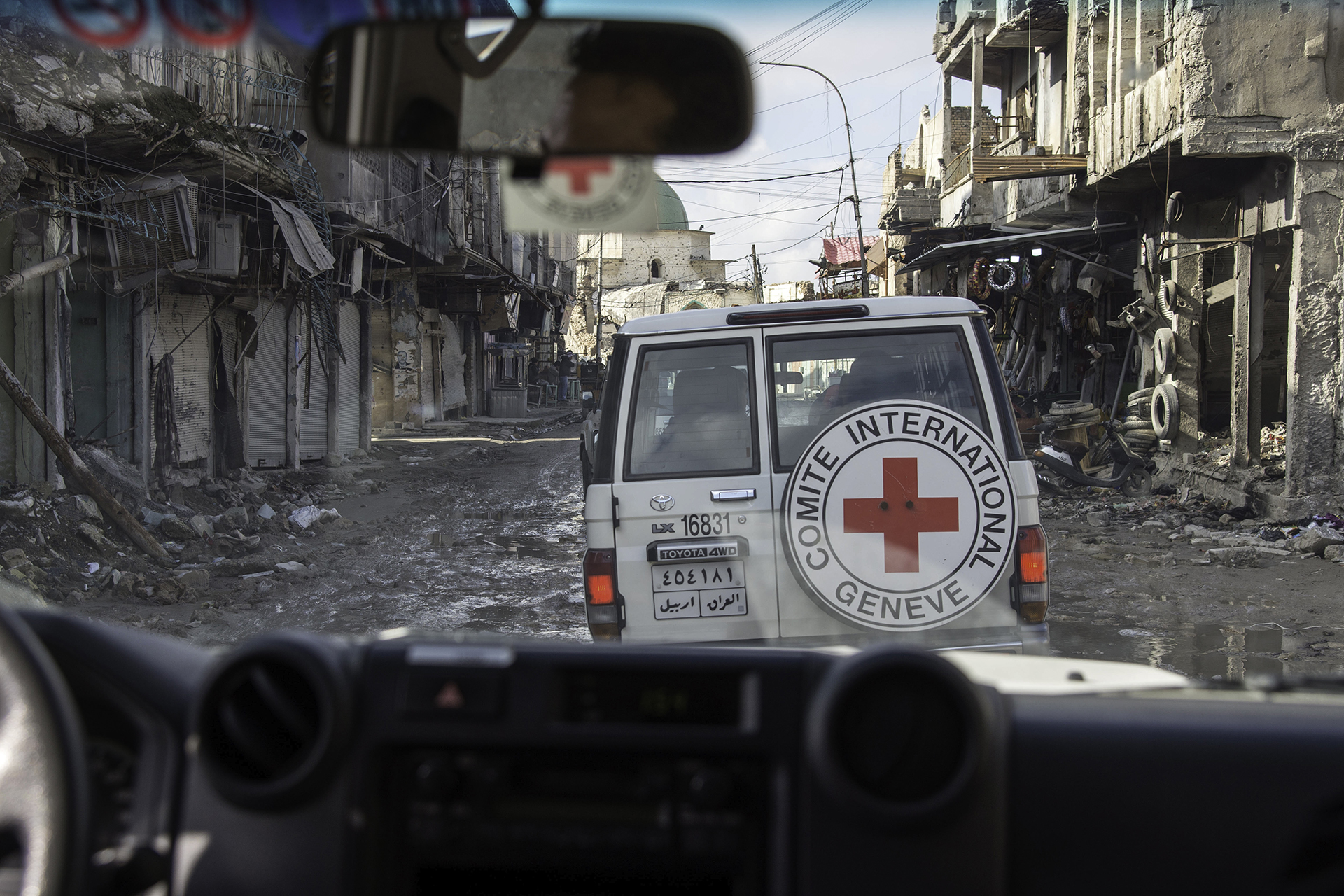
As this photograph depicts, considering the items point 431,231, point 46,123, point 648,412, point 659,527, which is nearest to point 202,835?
point 659,527

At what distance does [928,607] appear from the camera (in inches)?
159

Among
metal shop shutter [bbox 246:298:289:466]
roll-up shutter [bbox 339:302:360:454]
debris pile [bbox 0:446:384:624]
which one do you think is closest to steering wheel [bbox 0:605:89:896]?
debris pile [bbox 0:446:384:624]

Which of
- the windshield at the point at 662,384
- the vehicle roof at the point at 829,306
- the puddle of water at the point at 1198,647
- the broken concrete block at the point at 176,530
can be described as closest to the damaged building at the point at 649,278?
the windshield at the point at 662,384

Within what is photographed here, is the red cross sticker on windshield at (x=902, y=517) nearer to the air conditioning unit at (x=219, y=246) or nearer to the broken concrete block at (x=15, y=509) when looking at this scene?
the broken concrete block at (x=15, y=509)

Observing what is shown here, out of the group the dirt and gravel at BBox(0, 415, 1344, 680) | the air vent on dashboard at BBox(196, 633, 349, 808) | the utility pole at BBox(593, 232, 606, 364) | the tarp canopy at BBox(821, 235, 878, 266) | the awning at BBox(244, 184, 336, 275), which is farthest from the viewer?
the utility pole at BBox(593, 232, 606, 364)

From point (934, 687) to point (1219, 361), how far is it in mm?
16338

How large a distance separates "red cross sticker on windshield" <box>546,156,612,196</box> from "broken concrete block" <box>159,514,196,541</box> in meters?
9.62

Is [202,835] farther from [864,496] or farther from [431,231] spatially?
Result: [431,231]

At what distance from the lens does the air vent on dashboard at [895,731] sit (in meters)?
1.75

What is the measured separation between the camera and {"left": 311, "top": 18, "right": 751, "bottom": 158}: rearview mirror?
8.22 ft

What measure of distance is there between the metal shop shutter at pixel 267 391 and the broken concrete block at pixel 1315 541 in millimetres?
14514

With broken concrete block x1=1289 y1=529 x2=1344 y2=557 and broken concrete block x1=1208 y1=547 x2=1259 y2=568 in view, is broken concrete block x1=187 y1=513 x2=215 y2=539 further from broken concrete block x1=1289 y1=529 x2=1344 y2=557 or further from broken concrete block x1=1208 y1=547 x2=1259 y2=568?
broken concrete block x1=1289 y1=529 x2=1344 y2=557

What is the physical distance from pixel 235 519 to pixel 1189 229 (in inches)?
517

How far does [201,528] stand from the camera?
36.9 feet
